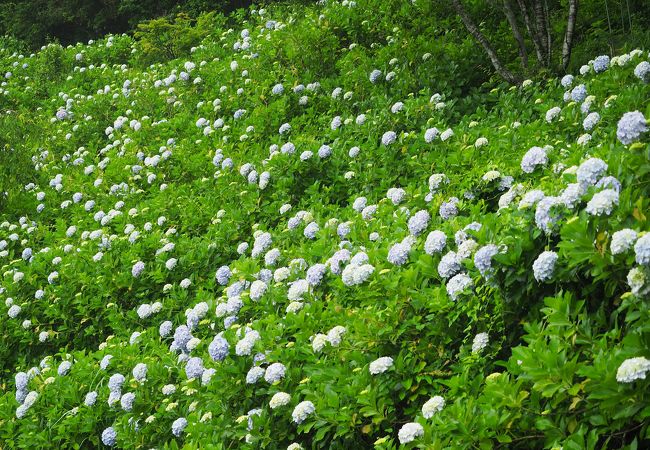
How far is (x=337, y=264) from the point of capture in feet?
13.2

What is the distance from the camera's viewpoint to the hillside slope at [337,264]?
2.61m

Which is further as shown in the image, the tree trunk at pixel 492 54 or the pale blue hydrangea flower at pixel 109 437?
the tree trunk at pixel 492 54

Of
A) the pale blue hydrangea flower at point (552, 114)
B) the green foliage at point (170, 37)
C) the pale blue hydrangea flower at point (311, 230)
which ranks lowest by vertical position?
the green foliage at point (170, 37)

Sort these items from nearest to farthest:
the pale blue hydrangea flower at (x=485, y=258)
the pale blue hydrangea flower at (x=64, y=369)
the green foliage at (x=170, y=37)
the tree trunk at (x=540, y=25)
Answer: the pale blue hydrangea flower at (x=485, y=258)
the pale blue hydrangea flower at (x=64, y=369)
the tree trunk at (x=540, y=25)
the green foliage at (x=170, y=37)

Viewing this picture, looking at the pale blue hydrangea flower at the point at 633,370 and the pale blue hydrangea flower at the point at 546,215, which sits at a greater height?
the pale blue hydrangea flower at the point at 546,215

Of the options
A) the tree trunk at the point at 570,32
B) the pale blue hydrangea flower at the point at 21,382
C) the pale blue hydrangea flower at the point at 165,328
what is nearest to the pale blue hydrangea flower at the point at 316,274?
the pale blue hydrangea flower at the point at 165,328

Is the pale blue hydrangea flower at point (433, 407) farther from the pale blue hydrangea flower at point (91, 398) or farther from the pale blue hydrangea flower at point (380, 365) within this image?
the pale blue hydrangea flower at point (91, 398)

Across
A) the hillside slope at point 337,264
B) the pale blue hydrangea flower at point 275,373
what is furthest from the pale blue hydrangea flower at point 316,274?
the pale blue hydrangea flower at point 275,373

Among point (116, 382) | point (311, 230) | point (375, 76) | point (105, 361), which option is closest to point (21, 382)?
point (105, 361)

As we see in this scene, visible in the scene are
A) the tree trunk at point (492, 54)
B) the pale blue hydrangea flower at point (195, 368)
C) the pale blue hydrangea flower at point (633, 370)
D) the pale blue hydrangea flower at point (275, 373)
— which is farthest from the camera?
the tree trunk at point (492, 54)

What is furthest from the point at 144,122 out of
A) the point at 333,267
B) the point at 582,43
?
the point at 333,267

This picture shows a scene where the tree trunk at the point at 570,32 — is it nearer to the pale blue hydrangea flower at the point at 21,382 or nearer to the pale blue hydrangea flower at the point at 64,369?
the pale blue hydrangea flower at the point at 64,369

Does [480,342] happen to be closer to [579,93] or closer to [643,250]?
[643,250]

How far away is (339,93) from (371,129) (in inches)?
40.3
